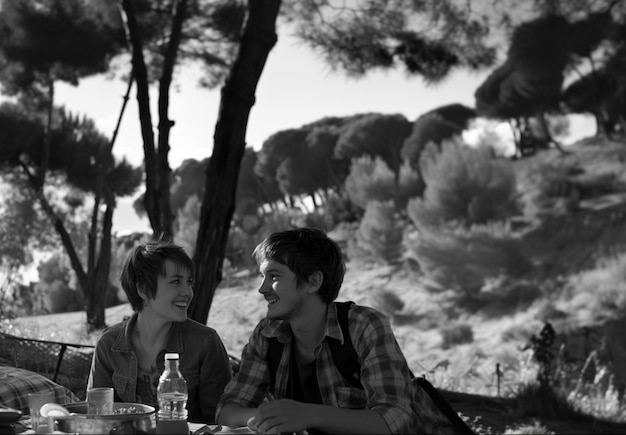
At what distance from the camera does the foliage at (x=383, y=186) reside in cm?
2039

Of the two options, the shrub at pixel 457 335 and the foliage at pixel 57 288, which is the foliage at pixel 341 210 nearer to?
the shrub at pixel 457 335

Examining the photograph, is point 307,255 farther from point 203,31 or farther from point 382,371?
point 203,31

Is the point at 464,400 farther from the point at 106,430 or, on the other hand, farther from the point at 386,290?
the point at 386,290

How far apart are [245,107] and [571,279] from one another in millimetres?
12655

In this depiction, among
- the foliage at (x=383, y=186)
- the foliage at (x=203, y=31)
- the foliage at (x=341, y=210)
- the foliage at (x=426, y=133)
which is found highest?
the foliage at (x=426, y=133)

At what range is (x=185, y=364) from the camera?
212 centimetres

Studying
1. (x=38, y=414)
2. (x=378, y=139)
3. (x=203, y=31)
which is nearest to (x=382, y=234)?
(x=378, y=139)

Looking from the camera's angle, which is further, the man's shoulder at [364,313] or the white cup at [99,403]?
the man's shoulder at [364,313]

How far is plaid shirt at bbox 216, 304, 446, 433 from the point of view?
168cm

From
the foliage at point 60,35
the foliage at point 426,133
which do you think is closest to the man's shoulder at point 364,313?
the foliage at point 60,35

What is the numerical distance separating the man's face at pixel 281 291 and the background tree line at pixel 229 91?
2.65 metres

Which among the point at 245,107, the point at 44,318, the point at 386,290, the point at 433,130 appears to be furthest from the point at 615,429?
the point at 433,130

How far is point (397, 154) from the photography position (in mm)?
24375

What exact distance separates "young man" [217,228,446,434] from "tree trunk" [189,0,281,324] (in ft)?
8.50
